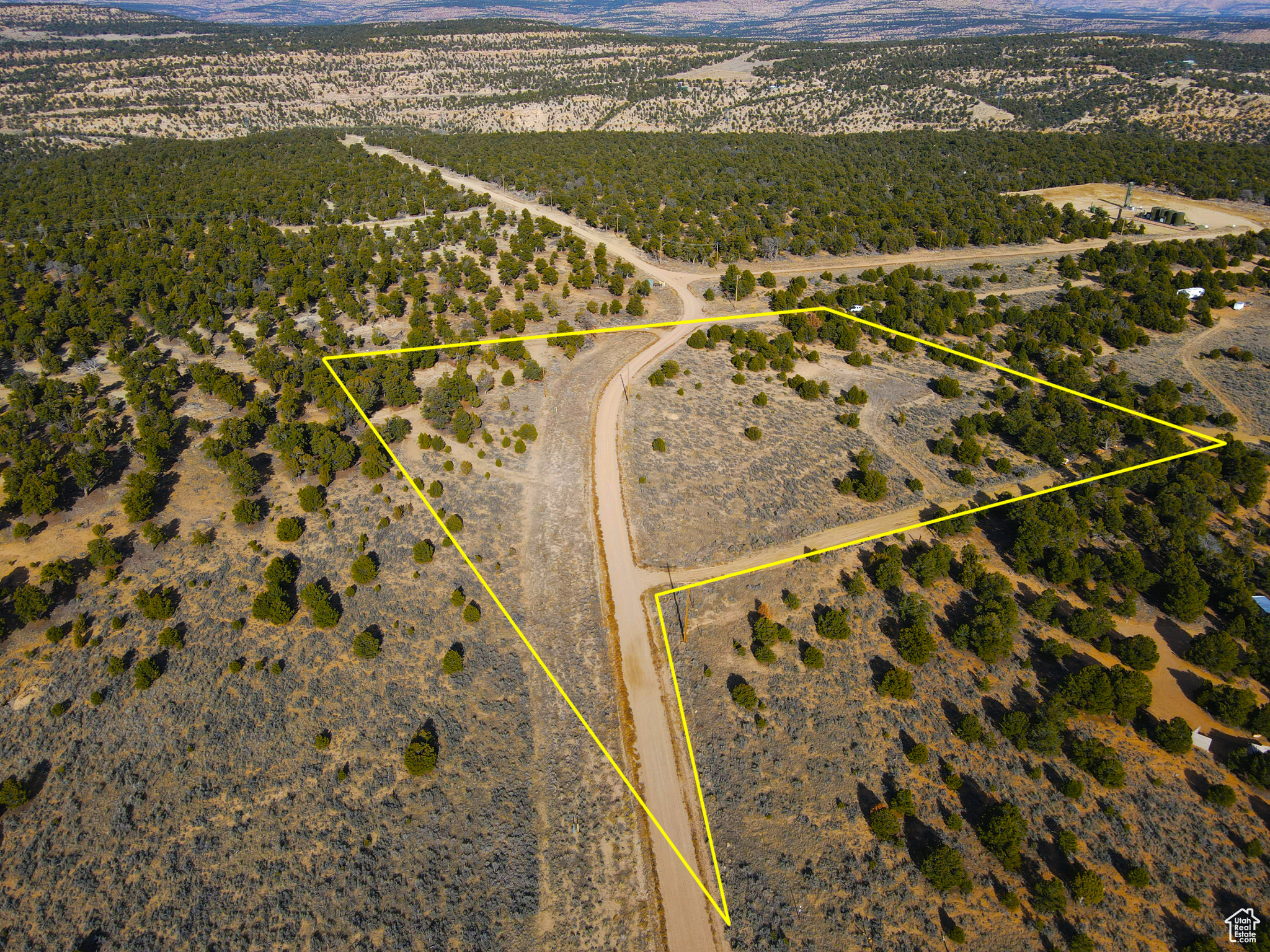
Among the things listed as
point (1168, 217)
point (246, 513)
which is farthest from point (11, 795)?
point (1168, 217)

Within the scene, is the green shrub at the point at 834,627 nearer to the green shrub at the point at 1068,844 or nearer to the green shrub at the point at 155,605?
the green shrub at the point at 1068,844

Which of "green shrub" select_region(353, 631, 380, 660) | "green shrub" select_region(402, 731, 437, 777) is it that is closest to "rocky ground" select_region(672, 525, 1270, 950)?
"green shrub" select_region(402, 731, 437, 777)

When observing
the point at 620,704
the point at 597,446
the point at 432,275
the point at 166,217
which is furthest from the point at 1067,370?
the point at 166,217

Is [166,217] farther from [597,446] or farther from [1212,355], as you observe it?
[1212,355]

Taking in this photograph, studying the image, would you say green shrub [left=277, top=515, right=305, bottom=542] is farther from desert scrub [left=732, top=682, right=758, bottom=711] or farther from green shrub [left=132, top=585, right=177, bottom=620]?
desert scrub [left=732, top=682, right=758, bottom=711]

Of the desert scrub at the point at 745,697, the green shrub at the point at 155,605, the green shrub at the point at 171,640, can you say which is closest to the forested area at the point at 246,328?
the green shrub at the point at 155,605

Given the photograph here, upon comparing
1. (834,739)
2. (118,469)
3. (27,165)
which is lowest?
(834,739)
